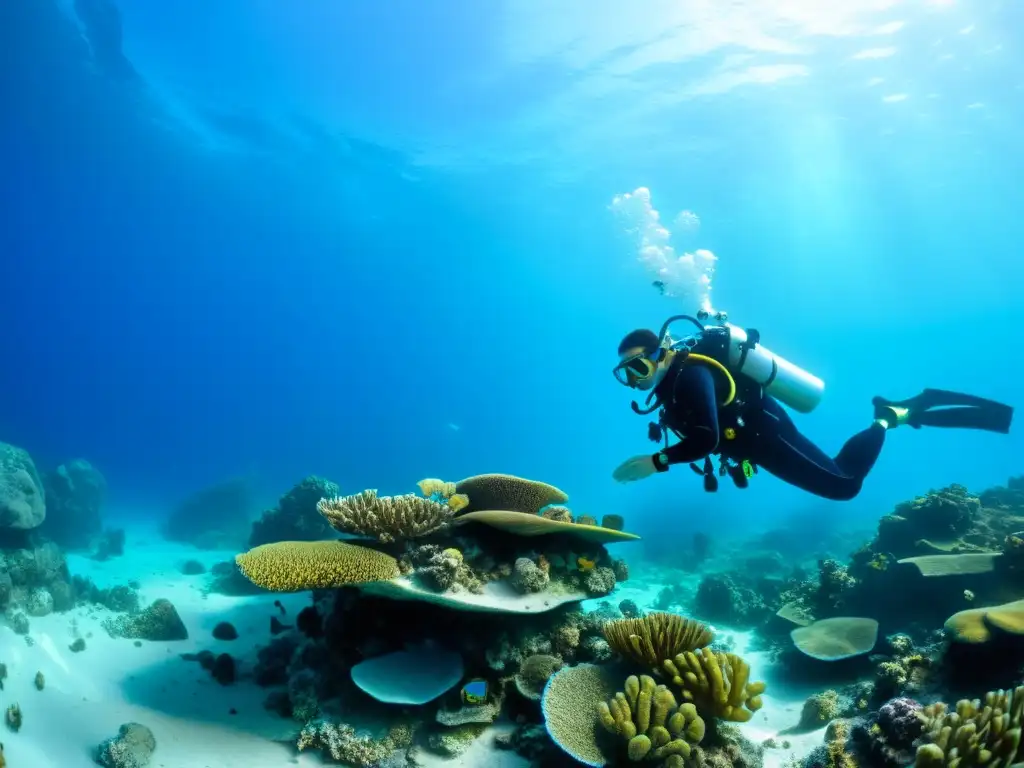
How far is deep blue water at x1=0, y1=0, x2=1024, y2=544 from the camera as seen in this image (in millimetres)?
28797

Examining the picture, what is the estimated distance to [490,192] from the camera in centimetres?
4641

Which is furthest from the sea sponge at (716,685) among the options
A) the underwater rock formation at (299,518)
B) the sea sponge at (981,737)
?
the underwater rock formation at (299,518)

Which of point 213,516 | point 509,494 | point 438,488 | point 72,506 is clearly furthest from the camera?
point 213,516

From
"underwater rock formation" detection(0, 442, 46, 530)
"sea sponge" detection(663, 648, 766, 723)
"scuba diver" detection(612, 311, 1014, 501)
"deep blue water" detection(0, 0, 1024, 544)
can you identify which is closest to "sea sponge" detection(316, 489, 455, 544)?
"scuba diver" detection(612, 311, 1014, 501)

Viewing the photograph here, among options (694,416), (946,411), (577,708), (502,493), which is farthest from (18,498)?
(946,411)

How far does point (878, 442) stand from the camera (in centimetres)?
726

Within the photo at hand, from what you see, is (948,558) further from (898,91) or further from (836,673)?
(898,91)

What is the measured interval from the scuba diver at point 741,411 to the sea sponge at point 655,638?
1.56 m

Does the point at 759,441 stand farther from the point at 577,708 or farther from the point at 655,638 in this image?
the point at 577,708

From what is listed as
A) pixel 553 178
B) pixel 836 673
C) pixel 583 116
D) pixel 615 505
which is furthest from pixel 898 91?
pixel 615 505

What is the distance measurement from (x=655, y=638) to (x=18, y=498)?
1459 cm

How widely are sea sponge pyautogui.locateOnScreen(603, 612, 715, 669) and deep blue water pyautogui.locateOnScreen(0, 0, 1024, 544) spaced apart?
1131 inches

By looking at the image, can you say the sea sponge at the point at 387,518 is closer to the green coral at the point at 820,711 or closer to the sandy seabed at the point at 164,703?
the sandy seabed at the point at 164,703

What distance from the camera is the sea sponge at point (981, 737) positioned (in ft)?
10.0
